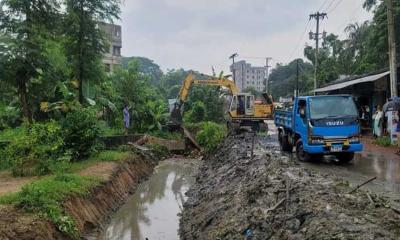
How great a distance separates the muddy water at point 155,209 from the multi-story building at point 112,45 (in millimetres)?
6580

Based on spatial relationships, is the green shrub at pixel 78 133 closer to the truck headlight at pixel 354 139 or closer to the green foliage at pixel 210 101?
the truck headlight at pixel 354 139

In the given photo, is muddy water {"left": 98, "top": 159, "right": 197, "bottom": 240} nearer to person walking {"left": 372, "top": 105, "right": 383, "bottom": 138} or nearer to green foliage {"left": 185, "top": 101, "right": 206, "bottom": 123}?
person walking {"left": 372, "top": 105, "right": 383, "bottom": 138}

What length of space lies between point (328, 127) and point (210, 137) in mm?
11537

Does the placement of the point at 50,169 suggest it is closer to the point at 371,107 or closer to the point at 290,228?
the point at 290,228

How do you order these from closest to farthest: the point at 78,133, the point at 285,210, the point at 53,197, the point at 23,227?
the point at 285,210
the point at 23,227
the point at 53,197
the point at 78,133

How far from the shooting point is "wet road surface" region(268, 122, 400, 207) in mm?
11352

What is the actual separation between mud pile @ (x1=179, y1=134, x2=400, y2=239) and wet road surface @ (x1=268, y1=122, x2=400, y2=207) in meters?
1.53

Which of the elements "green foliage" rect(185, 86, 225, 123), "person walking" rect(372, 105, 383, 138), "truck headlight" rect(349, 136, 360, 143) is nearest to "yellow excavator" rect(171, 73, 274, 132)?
"person walking" rect(372, 105, 383, 138)

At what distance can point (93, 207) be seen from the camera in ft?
39.7

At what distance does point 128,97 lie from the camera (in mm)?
30734

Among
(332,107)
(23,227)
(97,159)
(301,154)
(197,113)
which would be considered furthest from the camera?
(197,113)

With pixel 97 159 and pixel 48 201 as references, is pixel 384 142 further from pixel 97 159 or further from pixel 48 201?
pixel 48 201

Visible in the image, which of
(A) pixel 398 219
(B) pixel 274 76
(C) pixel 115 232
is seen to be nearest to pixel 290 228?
(A) pixel 398 219

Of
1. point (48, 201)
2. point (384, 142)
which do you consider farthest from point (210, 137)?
point (48, 201)
